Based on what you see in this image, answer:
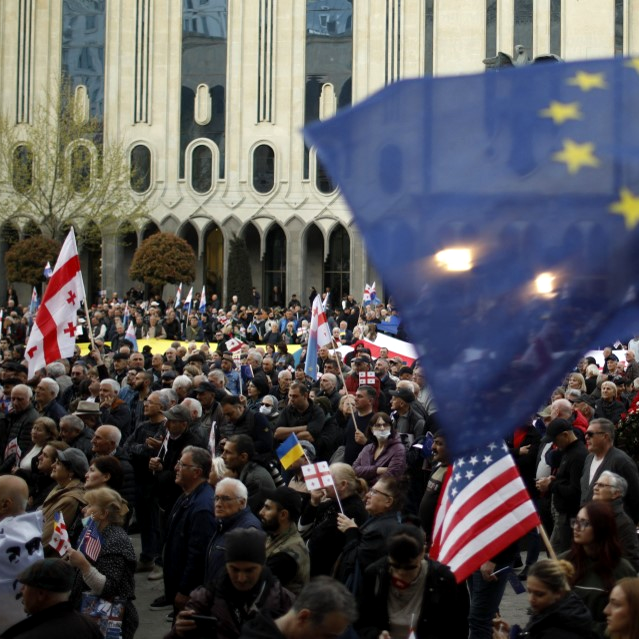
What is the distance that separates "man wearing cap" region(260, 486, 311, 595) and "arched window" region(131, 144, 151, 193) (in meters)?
43.7

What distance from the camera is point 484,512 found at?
646 centimetres

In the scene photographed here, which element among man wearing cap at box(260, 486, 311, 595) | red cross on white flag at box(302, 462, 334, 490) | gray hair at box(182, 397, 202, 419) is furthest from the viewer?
gray hair at box(182, 397, 202, 419)

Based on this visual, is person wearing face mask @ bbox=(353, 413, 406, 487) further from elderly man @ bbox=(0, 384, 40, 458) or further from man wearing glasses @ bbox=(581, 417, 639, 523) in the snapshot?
elderly man @ bbox=(0, 384, 40, 458)

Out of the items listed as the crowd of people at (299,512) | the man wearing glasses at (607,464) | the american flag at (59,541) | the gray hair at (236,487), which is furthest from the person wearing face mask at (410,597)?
the man wearing glasses at (607,464)

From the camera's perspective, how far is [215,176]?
49.1 meters

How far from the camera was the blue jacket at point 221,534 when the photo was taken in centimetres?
654

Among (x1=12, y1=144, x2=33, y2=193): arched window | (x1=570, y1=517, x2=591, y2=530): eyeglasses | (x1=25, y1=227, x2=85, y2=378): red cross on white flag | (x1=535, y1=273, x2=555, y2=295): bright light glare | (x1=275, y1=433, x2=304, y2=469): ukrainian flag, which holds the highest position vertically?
(x1=12, y1=144, x2=33, y2=193): arched window

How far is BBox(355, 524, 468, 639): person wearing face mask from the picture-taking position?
550cm

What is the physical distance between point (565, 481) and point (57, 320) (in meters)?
7.72

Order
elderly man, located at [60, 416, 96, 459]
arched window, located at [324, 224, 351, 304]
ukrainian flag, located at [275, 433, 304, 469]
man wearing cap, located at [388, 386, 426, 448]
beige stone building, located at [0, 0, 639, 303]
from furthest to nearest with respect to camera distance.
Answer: arched window, located at [324, 224, 351, 304] < beige stone building, located at [0, 0, 639, 303] < man wearing cap, located at [388, 386, 426, 448] < elderly man, located at [60, 416, 96, 459] < ukrainian flag, located at [275, 433, 304, 469]

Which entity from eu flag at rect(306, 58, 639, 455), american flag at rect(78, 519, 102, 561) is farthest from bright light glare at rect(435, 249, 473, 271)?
american flag at rect(78, 519, 102, 561)

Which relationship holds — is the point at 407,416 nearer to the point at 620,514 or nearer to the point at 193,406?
the point at 193,406

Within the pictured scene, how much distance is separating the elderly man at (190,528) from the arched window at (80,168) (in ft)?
122

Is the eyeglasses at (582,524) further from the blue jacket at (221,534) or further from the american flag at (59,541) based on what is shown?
the american flag at (59,541)
